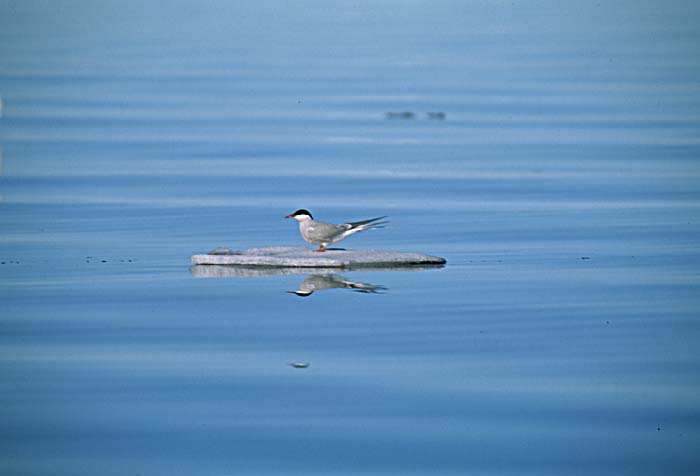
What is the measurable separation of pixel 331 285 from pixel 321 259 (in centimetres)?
72

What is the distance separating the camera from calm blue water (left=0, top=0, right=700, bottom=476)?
30.6 ft

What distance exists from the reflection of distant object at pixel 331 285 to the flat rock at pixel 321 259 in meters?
0.28

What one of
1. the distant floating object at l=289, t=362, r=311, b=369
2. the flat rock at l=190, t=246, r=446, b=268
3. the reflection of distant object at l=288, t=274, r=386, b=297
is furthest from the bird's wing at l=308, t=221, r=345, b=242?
the distant floating object at l=289, t=362, r=311, b=369

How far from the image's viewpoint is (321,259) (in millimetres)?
14375

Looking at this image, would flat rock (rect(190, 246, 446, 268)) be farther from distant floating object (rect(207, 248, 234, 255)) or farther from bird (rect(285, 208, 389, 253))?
bird (rect(285, 208, 389, 253))

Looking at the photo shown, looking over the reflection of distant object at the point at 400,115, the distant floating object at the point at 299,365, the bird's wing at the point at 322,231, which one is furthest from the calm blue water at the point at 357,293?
the bird's wing at the point at 322,231

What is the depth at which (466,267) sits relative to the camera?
47.4 ft

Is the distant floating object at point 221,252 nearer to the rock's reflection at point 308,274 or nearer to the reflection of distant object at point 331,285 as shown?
the rock's reflection at point 308,274

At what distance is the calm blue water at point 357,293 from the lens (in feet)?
30.6

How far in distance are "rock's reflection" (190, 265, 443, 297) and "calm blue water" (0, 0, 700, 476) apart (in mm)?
130

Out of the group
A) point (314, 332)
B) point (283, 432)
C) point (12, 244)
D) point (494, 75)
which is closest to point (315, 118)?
point (494, 75)

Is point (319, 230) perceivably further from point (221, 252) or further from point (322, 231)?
point (221, 252)

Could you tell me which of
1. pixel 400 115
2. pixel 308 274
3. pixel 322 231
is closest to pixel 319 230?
pixel 322 231

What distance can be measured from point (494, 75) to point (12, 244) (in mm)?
25704
